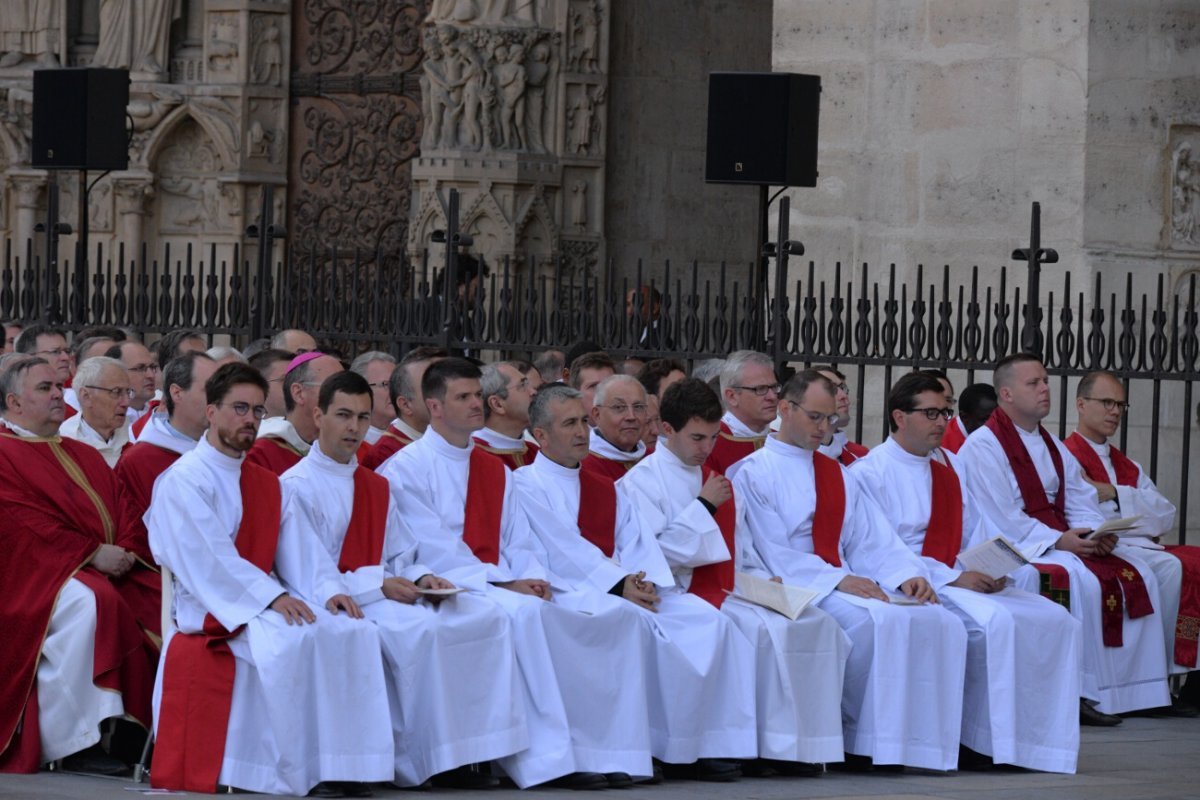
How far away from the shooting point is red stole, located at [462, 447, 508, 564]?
8516 mm

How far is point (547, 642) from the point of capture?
27.0ft

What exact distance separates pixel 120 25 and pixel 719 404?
11.1 metres

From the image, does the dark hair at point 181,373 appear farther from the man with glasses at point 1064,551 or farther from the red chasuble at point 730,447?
the man with glasses at point 1064,551

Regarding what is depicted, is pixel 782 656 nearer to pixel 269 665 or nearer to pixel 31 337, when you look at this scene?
pixel 269 665

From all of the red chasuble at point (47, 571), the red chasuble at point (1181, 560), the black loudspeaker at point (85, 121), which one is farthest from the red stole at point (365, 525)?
the black loudspeaker at point (85, 121)

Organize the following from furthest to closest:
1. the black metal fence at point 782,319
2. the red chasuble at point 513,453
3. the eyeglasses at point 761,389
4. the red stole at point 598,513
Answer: the black metal fence at point 782,319, the eyeglasses at point 761,389, the red chasuble at point 513,453, the red stole at point 598,513

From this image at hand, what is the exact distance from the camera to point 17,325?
13.9 metres

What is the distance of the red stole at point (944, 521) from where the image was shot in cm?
940

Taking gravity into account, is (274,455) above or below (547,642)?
above

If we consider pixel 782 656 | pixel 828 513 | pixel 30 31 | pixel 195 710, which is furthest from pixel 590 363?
pixel 30 31

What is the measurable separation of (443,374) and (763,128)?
124 inches

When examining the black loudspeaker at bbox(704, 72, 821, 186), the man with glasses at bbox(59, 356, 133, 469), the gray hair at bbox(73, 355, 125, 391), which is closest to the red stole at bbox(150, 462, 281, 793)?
the man with glasses at bbox(59, 356, 133, 469)

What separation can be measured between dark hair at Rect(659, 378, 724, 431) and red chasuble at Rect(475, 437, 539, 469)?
791 mm

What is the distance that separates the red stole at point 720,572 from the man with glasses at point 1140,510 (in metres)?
2.47
